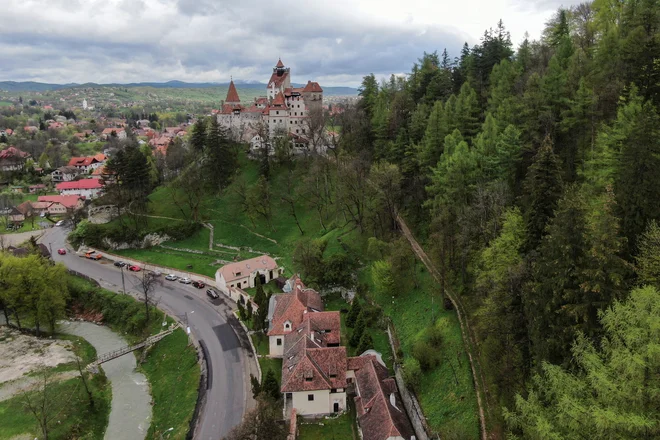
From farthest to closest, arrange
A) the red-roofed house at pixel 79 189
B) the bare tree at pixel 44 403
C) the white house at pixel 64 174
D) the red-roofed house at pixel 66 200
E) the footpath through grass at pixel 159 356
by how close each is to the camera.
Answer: the white house at pixel 64 174, the red-roofed house at pixel 79 189, the red-roofed house at pixel 66 200, the bare tree at pixel 44 403, the footpath through grass at pixel 159 356

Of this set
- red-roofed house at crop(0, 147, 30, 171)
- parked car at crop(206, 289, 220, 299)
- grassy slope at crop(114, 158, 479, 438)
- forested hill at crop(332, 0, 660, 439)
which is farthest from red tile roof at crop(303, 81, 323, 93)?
red-roofed house at crop(0, 147, 30, 171)

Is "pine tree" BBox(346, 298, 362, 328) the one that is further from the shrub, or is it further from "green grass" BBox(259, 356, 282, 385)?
the shrub

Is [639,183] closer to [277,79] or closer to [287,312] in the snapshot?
[287,312]

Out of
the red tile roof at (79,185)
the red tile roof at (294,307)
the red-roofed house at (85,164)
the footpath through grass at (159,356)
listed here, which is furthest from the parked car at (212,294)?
the red-roofed house at (85,164)

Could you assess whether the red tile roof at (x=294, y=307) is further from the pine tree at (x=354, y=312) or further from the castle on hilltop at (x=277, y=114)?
the castle on hilltop at (x=277, y=114)

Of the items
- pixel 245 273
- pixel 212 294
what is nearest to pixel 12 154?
pixel 212 294
